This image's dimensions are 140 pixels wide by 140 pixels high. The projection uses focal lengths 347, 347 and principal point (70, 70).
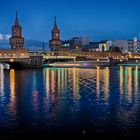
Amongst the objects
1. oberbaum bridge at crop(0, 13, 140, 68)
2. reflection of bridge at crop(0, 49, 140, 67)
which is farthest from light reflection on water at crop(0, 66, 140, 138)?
oberbaum bridge at crop(0, 13, 140, 68)

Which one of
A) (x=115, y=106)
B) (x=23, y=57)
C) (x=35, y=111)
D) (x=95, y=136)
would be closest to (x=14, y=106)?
(x=35, y=111)

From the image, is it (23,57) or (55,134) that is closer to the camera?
(55,134)

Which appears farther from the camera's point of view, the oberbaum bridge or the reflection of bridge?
the oberbaum bridge

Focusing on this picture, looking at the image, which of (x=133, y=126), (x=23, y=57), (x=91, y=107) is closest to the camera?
(x=133, y=126)

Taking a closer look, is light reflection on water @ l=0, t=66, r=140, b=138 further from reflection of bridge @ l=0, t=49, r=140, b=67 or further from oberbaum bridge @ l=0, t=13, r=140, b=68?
oberbaum bridge @ l=0, t=13, r=140, b=68

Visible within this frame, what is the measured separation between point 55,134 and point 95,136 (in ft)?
8.26

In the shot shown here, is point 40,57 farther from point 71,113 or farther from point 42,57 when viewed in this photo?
point 71,113

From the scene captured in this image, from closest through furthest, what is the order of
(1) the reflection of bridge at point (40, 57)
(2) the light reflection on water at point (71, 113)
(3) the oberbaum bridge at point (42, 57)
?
(2) the light reflection on water at point (71, 113)
(1) the reflection of bridge at point (40, 57)
(3) the oberbaum bridge at point (42, 57)

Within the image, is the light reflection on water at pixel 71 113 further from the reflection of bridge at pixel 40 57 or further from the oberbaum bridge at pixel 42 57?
the oberbaum bridge at pixel 42 57

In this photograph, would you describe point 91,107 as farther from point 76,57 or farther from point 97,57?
point 97,57

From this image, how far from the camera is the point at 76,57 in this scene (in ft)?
579

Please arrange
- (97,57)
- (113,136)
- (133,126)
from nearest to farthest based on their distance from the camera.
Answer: (113,136) → (133,126) → (97,57)

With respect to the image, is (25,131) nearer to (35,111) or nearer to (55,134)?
(55,134)

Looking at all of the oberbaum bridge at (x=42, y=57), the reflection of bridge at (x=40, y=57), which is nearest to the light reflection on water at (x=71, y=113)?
the reflection of bridge at (x=40, y=57)
